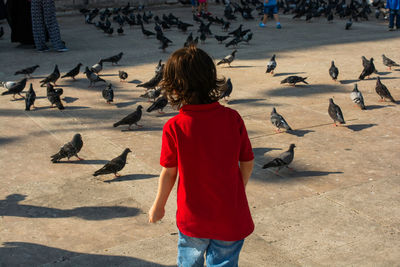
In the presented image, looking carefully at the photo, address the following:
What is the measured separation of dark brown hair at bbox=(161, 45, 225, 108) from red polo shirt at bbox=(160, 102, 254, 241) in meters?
0.06

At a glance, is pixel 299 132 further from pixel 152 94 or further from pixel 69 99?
pixel 69 99

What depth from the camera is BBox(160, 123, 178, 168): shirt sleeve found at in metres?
3.10

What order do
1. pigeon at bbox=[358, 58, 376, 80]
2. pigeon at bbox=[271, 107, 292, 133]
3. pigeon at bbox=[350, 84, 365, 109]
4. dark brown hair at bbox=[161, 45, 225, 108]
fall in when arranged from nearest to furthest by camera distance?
dark brown hair at bbox=[161, 45, 225, 108], pigeon at bbox=[271, 107, 292, 133], pigeon at bbox=[350, 84, 365, 109], pigeon at bbox=[358, 58, 376, 80]

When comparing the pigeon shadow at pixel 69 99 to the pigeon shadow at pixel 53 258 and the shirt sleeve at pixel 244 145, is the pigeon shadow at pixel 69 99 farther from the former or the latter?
the shirt sleeve at pixel 244 145

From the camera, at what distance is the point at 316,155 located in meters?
7.94

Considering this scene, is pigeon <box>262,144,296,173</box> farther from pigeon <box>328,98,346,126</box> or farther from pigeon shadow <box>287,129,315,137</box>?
pigeon <box>328,98,346,126</box>

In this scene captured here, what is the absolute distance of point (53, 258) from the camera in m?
5.11

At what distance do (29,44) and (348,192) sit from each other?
1416 cm

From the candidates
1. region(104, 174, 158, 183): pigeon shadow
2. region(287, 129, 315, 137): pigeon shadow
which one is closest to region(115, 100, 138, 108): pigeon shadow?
region(287, 129, 315, 137): pigeon shadow

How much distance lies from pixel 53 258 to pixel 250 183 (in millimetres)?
2786

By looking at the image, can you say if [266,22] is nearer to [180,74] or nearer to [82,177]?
[82,177]

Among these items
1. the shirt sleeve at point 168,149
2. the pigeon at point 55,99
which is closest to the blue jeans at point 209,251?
the shirt sleeve at point 168,149

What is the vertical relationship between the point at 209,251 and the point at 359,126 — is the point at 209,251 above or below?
above

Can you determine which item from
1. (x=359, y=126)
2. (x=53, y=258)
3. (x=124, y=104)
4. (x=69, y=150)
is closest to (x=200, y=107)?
(x=53, y=258)
